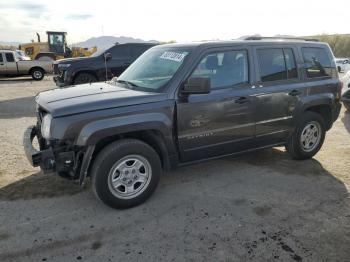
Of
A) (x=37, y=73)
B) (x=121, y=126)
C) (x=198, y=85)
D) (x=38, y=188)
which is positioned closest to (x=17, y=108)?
(x=38, y=188)

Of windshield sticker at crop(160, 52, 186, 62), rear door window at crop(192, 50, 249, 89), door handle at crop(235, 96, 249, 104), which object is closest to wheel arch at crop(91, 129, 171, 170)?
rear door window at crop(192, 50, 249, 89)

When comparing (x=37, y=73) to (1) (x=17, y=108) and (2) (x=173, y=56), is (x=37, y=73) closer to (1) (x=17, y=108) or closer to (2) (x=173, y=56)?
(1) (x=17, y=108)

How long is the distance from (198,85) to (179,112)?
1.29ft

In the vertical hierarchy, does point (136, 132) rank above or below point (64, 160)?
above

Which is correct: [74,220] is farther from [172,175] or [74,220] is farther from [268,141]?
[268,141]

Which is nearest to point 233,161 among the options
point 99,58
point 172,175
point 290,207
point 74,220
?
point 172,175

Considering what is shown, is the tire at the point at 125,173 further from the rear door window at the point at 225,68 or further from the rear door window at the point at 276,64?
the rear door window at the point at 276,64

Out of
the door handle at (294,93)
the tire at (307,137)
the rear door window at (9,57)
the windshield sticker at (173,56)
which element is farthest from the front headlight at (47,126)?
the rear door window at (9,57)

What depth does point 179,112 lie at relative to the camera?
13.6 ft

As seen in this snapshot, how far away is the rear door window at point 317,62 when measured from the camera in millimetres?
5375

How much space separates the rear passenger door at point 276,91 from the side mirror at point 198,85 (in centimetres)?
100

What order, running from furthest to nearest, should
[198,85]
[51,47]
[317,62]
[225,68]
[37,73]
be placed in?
[51,47] → [37,73] → [317,62] → [225,68] → [198,85]

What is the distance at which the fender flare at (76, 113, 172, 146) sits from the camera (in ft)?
12.0

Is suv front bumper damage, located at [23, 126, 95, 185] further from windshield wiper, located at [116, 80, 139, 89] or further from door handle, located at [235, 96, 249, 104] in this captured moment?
door handle, located at [235, 96, 249, 104]
